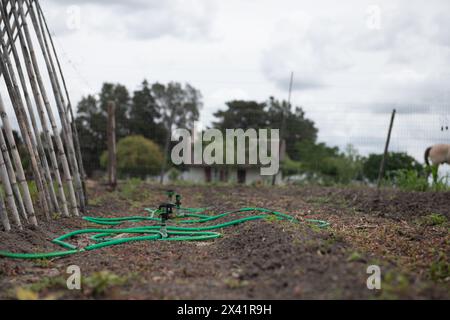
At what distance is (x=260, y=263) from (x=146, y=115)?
68.7ft

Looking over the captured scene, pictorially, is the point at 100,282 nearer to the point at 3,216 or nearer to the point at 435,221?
the point at 3,216

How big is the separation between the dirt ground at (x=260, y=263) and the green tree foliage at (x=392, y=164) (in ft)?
23.4

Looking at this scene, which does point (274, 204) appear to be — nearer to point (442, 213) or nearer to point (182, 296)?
point (442, 213)

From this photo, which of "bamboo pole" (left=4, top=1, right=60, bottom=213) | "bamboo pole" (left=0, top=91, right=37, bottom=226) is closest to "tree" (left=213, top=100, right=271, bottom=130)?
"bamboo pole" (left=4, top=1, right=60, bottom=213)

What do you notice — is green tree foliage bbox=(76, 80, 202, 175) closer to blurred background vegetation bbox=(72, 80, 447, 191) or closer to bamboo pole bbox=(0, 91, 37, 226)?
blurred background vegetation bbox=(72, 80, 447, 191)

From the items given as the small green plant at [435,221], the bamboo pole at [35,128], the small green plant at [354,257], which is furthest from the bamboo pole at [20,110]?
the small green plant at [435,221]

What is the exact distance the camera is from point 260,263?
3031mm

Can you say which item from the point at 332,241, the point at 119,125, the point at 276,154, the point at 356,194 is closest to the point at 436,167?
the point at 356,194

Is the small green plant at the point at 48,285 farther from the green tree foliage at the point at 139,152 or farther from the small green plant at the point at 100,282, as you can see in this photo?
the green tree foliage at the point at 139,152

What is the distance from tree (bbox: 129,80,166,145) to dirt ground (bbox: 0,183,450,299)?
30.2 ft

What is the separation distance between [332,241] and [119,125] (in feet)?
55.6

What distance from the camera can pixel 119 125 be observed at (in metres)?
19.4

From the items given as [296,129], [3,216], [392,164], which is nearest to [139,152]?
[296,129]
